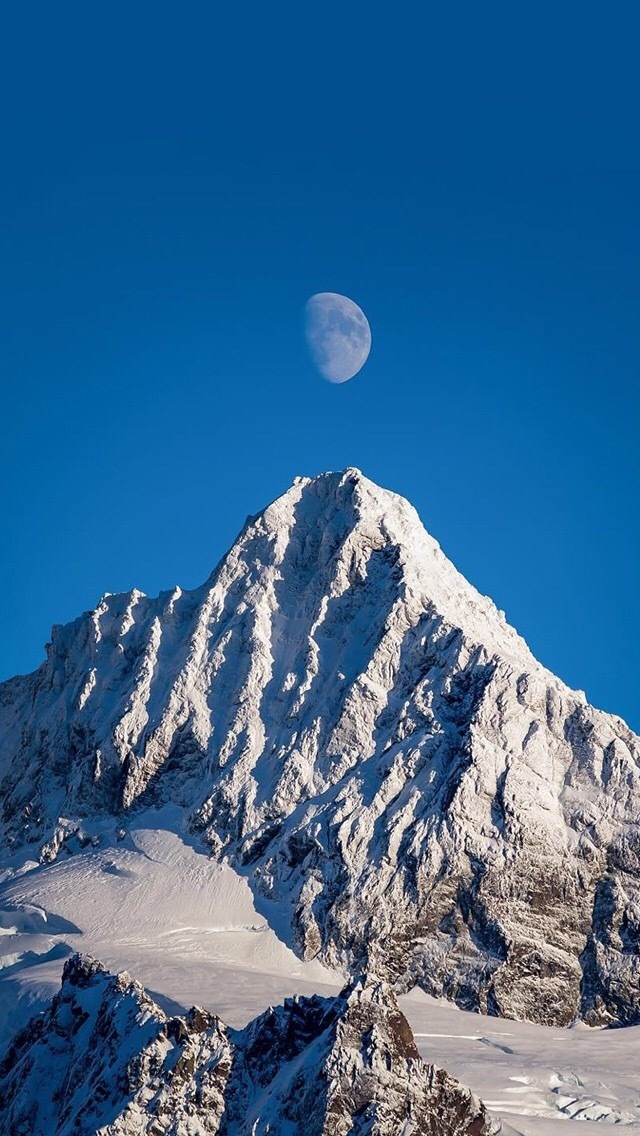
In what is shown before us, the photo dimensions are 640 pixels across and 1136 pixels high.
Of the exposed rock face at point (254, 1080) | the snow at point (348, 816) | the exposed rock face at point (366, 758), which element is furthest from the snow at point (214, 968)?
the exposed rock face at point (254, 1080)

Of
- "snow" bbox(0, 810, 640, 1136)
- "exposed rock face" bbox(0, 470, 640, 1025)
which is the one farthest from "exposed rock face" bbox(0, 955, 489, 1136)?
"exposed rock face" bbox(0, 470, 640, 1025)

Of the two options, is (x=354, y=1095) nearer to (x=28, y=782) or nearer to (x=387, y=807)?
(x=387, y=807)

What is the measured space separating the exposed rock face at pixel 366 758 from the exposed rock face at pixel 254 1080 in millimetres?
44321

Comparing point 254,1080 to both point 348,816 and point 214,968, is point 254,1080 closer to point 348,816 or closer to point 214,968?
point 214,968

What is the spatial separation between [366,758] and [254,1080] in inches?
2713

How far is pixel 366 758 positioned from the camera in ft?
462

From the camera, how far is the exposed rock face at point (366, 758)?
11956 centimetres

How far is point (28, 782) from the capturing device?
559 ft

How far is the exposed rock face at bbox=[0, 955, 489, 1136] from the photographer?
66.8m

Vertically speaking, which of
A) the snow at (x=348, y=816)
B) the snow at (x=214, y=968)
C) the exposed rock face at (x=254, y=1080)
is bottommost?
the exposed rock face at (x=254, y=1080)

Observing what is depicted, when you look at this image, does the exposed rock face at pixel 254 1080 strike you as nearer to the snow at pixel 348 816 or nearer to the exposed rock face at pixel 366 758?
the snow at pixel 348 816

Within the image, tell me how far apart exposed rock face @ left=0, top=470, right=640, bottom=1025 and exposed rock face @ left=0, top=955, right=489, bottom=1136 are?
145ft

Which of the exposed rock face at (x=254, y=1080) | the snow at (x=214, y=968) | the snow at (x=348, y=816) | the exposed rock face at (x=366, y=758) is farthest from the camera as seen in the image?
the exposed rock face at (x=366, y=758)

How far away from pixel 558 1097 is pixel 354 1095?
30.4m
